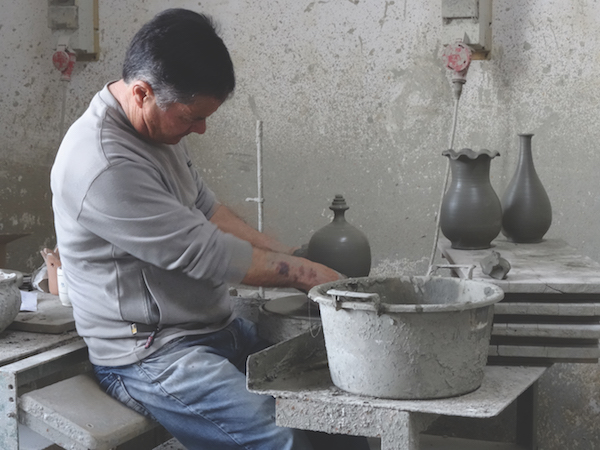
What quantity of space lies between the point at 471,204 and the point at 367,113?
0.81m

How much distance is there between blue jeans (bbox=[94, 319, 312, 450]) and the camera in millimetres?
1708

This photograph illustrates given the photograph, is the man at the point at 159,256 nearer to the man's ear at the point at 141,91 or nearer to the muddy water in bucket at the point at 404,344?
the man's ear at the point at 141,91

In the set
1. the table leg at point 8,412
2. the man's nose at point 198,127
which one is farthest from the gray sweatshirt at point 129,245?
the table leg at point 8,412

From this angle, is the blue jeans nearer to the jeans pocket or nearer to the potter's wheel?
the jeans pocket

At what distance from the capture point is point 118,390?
188cm

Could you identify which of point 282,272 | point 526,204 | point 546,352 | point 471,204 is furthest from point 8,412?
point 526,204

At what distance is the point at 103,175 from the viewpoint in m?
1.68

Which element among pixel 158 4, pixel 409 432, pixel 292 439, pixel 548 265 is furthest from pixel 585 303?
→ pixel 158 4

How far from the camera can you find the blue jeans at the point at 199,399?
1.71m

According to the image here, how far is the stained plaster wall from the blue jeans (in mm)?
1376

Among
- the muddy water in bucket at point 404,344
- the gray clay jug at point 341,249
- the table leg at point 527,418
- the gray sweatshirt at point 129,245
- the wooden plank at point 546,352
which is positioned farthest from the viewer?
the table leg at point 527,418

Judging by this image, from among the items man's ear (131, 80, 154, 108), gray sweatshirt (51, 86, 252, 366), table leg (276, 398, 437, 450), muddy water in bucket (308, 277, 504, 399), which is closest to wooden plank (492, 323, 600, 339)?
muddy water in bucket (308, 277, 504, 399)

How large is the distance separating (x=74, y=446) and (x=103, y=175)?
64cm

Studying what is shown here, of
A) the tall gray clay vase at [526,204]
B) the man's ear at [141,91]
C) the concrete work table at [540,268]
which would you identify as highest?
the man's ear at [141,91]
